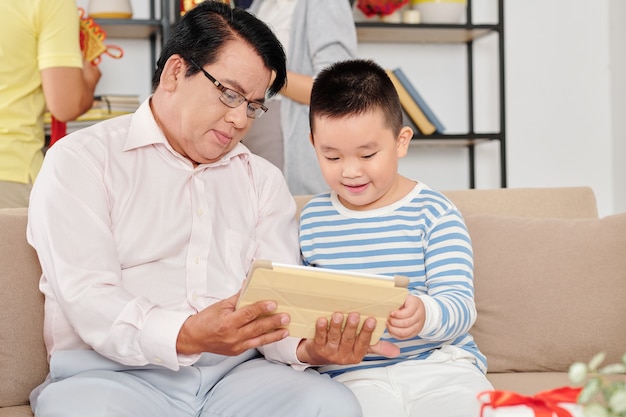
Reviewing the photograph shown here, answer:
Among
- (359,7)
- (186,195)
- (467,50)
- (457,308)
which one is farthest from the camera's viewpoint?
(467,50)

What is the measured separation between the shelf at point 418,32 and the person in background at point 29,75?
1415mm

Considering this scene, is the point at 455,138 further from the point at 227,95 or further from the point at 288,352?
the point at 288,352

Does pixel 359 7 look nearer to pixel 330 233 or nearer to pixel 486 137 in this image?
pixel 486 137

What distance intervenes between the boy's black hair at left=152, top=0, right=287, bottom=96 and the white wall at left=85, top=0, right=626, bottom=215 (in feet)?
7.29

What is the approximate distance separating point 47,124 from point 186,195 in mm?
1559

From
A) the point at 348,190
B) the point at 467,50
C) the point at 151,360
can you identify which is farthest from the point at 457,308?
the point at 467,50

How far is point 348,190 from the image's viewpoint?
1.77 m

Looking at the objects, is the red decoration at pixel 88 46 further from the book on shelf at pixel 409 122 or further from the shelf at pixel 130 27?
the book on shelf at pixel 409 122

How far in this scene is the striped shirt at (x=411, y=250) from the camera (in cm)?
169

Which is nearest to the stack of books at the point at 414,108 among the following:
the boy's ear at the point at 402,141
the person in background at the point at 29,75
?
the person in background at the point at 29,75

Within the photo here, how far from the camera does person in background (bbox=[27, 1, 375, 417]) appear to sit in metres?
1.50

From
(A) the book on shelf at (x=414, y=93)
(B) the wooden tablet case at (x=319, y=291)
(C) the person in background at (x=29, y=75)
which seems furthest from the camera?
(A) the book on shelf at (x=414, y=93)

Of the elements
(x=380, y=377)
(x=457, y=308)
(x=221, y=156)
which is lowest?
(x=380, y=377)

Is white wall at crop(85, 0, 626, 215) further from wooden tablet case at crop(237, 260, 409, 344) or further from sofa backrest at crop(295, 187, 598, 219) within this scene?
wooden tablet case at crop(237, 260, 409, 344)
